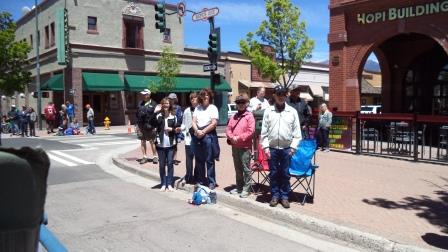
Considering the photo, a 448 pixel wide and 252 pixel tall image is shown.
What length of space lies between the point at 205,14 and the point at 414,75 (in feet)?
31.7

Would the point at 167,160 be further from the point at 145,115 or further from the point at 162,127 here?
the point at 145,115

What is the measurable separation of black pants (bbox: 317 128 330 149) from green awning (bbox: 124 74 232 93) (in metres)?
17.0

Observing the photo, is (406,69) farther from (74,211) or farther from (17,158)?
(17,158)

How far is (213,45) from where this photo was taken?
16.7 meters

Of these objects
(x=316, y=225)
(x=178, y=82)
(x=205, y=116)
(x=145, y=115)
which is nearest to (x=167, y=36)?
(x=178, y=82)

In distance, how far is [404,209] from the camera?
667 centimetres

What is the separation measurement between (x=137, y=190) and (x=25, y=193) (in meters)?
7.67

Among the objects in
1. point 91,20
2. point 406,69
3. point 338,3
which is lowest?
point 406,69

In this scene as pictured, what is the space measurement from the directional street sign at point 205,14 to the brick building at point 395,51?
14.9 ft

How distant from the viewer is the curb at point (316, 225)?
16.8 ft

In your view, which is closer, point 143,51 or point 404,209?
point 404,209

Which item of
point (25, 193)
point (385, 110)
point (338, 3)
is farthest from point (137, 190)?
point (385, 110)

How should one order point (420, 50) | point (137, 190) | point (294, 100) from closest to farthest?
1. point (137, 190)
2. point (294, 100)
3. point (420, 50)

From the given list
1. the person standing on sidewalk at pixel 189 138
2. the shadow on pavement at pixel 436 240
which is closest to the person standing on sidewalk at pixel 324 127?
the person standing on sidewalk at pixel 189 138
